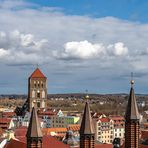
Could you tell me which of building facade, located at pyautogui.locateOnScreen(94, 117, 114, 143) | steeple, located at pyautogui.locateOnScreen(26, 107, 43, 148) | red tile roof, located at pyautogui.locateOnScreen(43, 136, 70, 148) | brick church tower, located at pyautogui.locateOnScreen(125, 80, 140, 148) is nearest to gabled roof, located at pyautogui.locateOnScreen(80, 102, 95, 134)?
brick church tower, located at pyautogui.locateOnScreen(125, 80, 140, 148)

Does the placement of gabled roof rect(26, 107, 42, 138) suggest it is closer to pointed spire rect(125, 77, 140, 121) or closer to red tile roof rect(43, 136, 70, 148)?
pointed spire rect(125, 77, 140, 121)

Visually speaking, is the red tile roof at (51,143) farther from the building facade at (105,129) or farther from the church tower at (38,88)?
the church tower at (38,88)

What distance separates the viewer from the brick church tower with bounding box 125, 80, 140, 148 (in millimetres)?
31078

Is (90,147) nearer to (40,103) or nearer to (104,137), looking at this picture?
(104,137)

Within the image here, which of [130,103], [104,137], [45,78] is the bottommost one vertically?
[104,137]

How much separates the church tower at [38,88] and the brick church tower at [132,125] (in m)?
107

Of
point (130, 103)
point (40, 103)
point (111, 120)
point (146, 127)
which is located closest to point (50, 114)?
point (40, 103)

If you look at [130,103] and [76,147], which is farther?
[76,147]

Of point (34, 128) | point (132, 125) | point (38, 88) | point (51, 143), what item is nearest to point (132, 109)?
point (132, 125)

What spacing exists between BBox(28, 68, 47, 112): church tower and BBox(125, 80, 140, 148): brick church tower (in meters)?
107

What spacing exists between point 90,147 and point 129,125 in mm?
3156

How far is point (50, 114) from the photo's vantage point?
136 m

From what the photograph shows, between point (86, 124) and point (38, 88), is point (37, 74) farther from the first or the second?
point (86, 124)

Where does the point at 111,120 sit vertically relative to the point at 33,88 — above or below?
below
